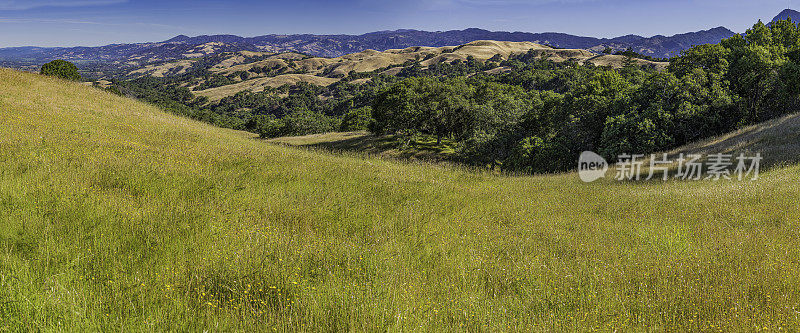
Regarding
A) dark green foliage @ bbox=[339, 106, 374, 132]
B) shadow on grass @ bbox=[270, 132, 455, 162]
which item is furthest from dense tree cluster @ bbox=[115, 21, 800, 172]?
dark green foliage @ bbox=[339, 106, 374, 132]

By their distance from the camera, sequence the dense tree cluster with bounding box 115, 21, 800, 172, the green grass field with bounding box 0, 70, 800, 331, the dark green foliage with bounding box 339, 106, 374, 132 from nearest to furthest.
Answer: the green grass field with bounding box 0, 70, 800, 331 → the dense tree cluster with bounding box 115, 21, 800, 172 → the dark green foliage with bounding box 339, 106, 374, 132

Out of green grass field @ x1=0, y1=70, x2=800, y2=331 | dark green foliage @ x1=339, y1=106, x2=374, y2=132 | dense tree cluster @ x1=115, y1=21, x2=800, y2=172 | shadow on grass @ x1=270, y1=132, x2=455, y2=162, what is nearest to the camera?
green grass field @ x1=0, y1=70, x2=800, y2=331

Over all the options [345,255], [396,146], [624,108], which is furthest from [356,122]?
[345,255]

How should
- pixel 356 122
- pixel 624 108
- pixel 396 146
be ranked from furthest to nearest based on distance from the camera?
pixel 356 122
pixel 396 146
pixel 624 108

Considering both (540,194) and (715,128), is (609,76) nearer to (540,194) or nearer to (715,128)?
(715,128)

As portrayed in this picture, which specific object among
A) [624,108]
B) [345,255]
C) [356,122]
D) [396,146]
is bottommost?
[396,146]

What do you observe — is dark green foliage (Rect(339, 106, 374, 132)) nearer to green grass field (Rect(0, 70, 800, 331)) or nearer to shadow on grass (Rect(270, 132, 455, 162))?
shadow on grass (Rect(270, 132, 455, 162))

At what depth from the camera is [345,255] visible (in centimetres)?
455

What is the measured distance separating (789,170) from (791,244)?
10732mm

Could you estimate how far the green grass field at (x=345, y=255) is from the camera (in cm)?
318

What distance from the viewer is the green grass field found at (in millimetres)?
3182

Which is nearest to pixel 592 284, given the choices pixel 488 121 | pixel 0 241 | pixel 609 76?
pixel 0 241

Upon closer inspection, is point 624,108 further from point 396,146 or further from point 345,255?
point 345,255

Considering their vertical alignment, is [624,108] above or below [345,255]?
above
